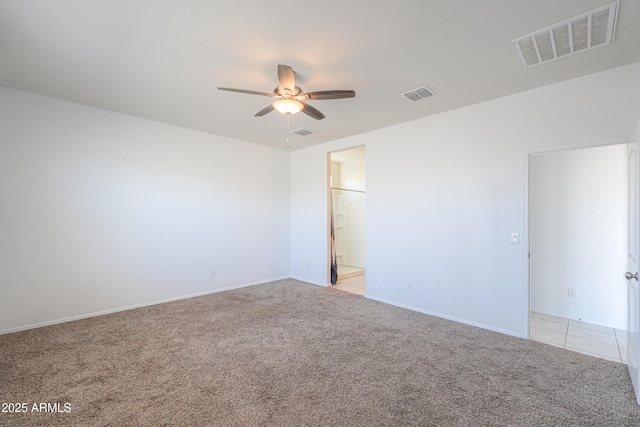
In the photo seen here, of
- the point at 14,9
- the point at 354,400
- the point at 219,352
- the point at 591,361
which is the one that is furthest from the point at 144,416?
the point at 591,361

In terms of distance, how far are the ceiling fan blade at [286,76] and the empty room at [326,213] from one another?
0.04 m

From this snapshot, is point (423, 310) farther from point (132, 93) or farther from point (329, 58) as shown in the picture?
point (132, 93)

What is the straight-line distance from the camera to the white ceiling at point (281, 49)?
1.96 m

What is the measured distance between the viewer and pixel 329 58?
2523 mm

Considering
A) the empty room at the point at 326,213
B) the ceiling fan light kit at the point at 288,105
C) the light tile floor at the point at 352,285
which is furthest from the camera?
the light tile floor at the point at 352,285

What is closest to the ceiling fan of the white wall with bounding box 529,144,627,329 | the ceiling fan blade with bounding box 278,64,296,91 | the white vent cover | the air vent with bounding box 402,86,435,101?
the ceiling fan blade with bounding box 278,64,296,91

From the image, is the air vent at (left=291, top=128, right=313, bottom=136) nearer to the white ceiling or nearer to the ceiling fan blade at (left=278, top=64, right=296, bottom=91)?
the white ceiling

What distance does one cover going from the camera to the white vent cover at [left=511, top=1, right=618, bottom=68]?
6.57 feet

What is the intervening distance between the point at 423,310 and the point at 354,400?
7.50 ft

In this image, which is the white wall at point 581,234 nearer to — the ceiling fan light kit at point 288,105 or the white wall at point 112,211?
→ the ceiling fan light kit at point 288,105

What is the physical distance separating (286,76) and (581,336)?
4195mm

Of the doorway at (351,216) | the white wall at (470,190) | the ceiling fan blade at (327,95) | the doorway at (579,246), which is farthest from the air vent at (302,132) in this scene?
the doorway at (579,246)

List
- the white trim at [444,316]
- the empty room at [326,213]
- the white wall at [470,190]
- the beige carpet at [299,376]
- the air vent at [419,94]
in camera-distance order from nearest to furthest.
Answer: the beige carpet at [299,376] → the empty room at [326,213] → the white wall at [470,190] → the air vent at [419,94] → the white trim at [444,316]

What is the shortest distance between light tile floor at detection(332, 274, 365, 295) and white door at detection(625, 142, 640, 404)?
3292mm
